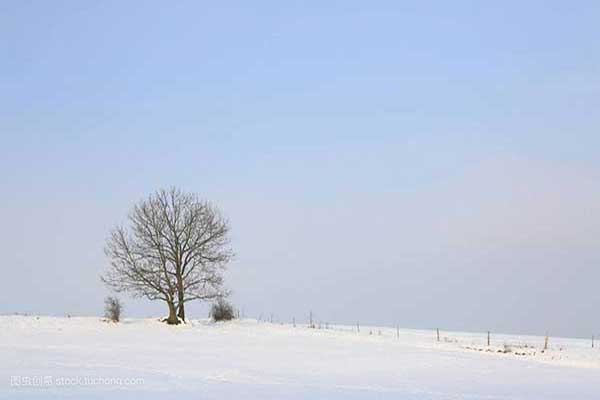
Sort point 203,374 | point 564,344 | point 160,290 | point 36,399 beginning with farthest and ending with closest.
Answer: point 160,290 < point 564,344 < point 203,374 < point 36,399

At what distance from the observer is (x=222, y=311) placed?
5241cm

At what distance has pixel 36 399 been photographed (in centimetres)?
1548

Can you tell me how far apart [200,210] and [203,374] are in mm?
32609

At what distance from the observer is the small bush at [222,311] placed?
52.4m

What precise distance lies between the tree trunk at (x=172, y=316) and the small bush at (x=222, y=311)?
9.59 feet

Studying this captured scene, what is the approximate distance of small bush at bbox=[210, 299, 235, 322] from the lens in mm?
52375

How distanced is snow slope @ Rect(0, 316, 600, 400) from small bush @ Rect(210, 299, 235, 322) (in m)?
2.22

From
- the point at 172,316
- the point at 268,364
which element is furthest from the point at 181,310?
the point at 268,364

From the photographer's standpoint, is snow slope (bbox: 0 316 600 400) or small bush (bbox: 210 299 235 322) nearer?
snow slope (bbox: 0 316 600 400)

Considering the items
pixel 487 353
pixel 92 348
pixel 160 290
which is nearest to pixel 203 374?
pixel 92 348

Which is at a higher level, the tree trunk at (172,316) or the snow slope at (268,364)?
the tree trunk at (172,316)

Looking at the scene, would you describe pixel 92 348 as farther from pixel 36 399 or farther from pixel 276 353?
pixel 36 399

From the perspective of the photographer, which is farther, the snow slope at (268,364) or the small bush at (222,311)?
the small bush at (222,311)

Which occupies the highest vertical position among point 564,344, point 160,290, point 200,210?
point 200,210
